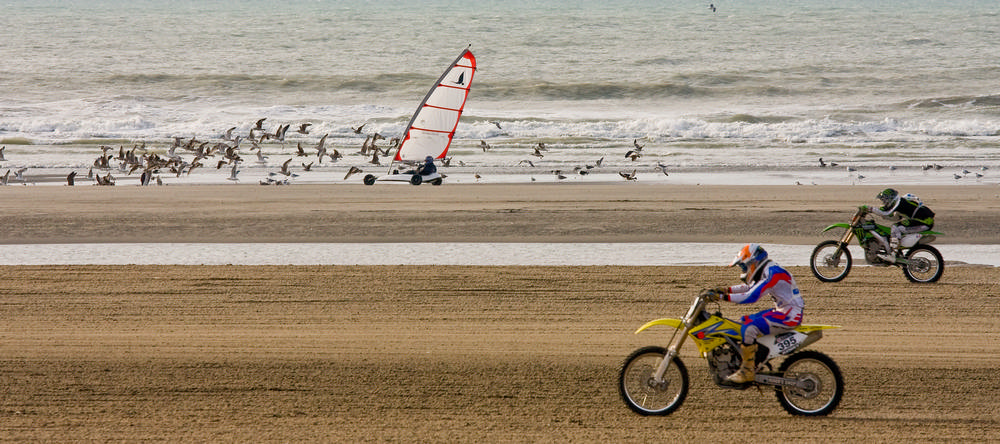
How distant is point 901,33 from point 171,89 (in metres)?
60.2

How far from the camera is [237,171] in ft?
97.9

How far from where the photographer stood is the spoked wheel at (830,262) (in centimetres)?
1496

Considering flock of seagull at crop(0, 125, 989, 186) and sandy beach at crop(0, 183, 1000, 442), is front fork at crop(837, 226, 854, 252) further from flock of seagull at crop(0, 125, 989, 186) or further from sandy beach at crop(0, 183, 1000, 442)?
flock of seagull at crop(0, 125, 989, 186)

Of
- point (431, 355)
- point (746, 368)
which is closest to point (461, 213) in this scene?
point (431, 355)

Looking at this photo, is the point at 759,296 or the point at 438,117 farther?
the point at 438,117

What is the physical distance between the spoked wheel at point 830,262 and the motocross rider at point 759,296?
719 cm

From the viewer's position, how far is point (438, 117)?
30.2 metres

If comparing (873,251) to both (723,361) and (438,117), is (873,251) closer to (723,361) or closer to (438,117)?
(723,361)

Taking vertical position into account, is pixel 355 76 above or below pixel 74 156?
below

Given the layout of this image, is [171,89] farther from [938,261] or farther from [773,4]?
[773,4]

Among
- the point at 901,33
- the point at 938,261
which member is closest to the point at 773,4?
the point at 901,33

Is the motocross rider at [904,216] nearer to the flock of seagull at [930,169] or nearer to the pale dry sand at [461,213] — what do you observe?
the pale dry sand at [461,213]

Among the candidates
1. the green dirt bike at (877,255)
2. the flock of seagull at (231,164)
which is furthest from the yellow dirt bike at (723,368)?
the flock of seagull at (231,164)

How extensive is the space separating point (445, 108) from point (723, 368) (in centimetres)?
2281
